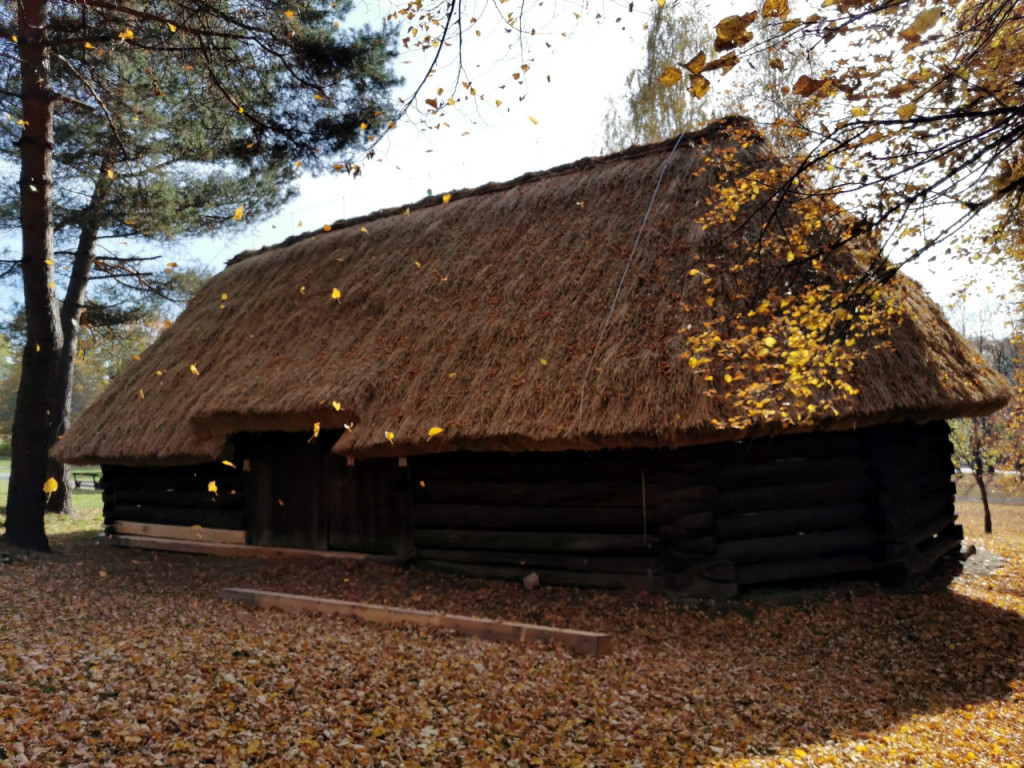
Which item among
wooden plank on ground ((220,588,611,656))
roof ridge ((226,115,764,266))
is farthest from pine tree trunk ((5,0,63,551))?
roof ridge ((226,115,764,266))

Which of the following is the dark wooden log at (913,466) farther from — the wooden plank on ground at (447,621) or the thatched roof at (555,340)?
the wooden plank on ground at (447,621)

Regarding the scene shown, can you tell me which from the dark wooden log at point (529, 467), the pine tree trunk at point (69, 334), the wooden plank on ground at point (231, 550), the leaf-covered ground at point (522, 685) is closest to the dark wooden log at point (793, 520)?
the leaf-covered ground at point (522, 685)

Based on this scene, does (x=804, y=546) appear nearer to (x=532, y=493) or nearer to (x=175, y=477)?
(x=532, y=493)

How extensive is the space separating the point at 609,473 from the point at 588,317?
1799 mm

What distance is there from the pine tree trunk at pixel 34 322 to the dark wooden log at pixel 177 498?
219cm

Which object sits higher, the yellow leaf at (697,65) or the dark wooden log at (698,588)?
the yellow leaf at (697,65)

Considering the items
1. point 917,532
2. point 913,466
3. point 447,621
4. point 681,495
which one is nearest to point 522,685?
point 447,621

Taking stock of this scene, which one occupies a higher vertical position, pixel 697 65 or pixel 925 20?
pixel 697 65

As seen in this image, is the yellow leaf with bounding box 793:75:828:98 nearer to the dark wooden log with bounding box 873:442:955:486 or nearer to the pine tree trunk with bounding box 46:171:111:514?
the dark wooden log with bounding box 873:442:955:486

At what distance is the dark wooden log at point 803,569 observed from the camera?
7.75 metres

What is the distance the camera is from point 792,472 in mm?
8055

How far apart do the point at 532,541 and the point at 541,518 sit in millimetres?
280

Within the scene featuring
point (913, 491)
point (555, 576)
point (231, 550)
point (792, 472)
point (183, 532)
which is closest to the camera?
point (792, 472)

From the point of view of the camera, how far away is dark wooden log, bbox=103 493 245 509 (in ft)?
38.2
